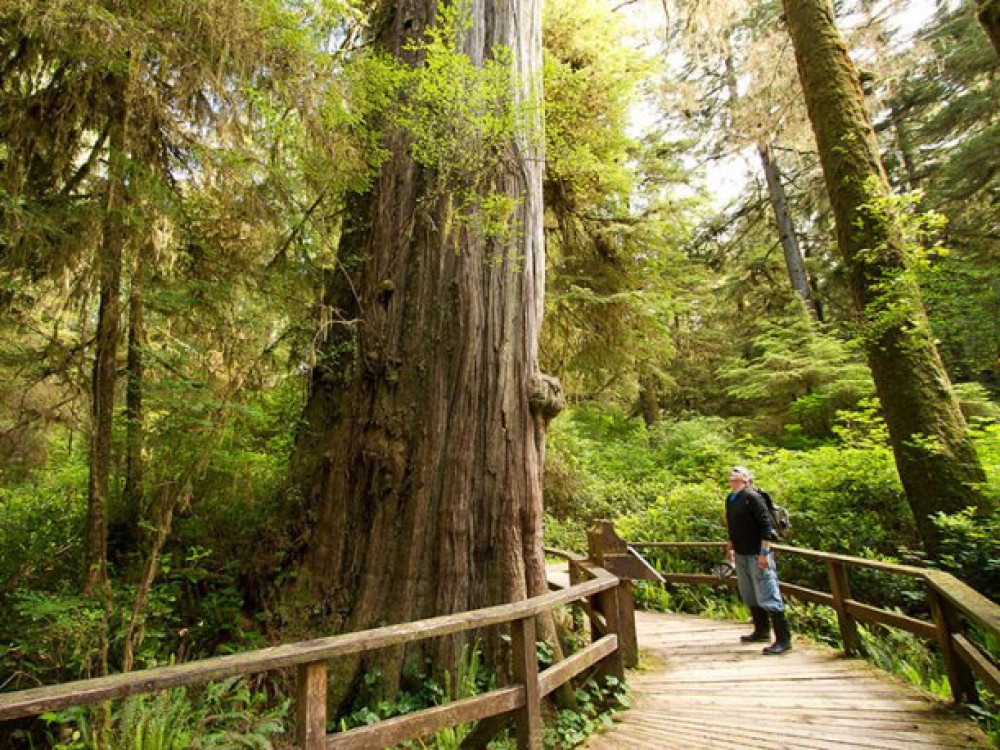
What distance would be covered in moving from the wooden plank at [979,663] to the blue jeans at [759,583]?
4.93 ft

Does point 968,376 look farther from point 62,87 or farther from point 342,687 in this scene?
point 62,87

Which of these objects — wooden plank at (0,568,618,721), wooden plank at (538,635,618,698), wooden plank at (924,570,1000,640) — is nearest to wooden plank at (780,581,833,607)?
wooden plank at (924,570,1000,640)

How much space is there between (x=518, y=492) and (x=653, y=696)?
6.17 ft

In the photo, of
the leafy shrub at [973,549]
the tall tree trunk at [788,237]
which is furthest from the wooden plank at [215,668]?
the tall tree trunk at [788,237]

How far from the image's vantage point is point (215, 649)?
4.34m

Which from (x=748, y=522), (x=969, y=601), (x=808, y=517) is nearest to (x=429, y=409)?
(x=748, y=522)

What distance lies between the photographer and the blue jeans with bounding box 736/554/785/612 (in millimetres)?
4918

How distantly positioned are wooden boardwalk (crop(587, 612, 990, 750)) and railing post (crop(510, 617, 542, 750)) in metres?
0.69

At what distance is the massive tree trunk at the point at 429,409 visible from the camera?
164 inches

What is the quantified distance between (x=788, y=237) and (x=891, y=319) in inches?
372

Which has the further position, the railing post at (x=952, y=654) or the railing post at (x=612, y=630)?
the railing post at (x=612, y=630)

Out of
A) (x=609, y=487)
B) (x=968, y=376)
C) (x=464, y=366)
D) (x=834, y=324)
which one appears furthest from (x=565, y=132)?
(x=968, y=376)

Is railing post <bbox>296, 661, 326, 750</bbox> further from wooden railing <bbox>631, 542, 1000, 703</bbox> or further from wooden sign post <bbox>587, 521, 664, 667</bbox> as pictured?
wooden sign post <bbox>587, 521, 664, 667</bbox>

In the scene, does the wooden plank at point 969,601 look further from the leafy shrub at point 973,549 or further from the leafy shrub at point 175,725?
the leafy shrub at point 175,725
